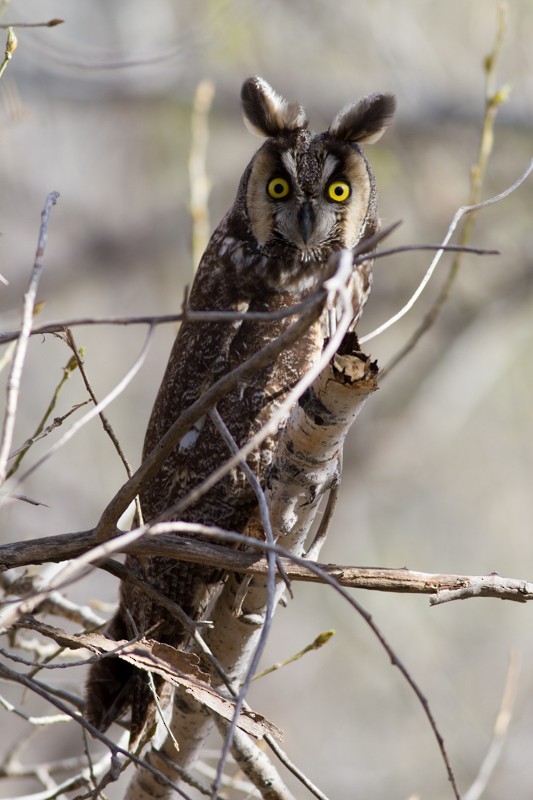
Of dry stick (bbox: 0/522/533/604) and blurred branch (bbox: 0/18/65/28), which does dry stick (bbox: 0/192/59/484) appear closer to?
dry stick (bbox: 0/522/533/604)

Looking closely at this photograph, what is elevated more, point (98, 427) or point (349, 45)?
point (349, 45)

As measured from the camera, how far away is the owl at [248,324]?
7.09ft

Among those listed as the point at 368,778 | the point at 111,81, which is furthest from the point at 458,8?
the point at 368,778

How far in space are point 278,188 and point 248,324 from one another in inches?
17.3

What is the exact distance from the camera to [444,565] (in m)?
9.26

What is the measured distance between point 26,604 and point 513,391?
30.2 feet

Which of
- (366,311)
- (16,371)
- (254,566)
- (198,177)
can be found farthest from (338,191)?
(366,311)

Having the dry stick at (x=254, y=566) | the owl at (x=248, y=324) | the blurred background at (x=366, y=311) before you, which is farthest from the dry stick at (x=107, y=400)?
the blurred background at (x=366, y=311)

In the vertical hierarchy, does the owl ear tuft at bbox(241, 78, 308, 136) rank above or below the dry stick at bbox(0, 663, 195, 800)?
above

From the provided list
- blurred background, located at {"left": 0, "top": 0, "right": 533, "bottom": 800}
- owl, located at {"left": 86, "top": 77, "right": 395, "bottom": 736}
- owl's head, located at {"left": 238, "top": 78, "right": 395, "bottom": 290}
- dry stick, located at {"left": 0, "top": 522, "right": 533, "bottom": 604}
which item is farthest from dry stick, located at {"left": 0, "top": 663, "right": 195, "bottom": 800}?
blurred background, located at {"left": 0, "top": 0, "right": 533, "bottom": 800}

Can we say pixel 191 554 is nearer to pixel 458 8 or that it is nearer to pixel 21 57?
pixel 21 57

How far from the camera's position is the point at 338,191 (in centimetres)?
250

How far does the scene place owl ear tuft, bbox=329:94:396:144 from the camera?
8.18ft

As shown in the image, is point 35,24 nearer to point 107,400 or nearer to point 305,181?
point 107,400
